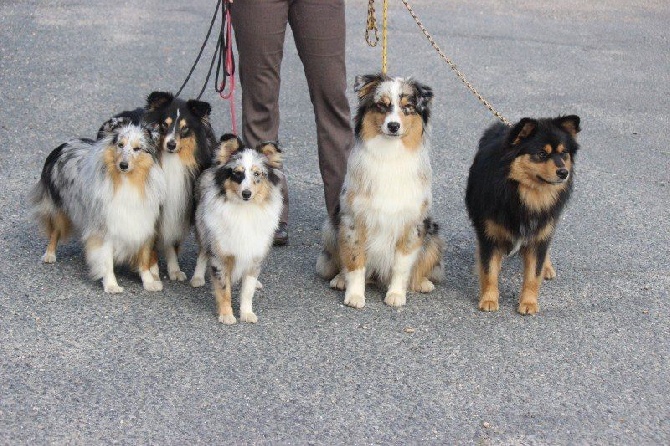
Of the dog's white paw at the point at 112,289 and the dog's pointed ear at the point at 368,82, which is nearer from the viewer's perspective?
the dog's pointed ear at the point at 368,82

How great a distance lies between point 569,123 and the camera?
225 inches

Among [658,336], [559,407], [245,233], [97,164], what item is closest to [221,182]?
[245,233]

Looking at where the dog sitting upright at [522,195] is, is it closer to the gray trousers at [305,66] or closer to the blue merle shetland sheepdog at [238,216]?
the gray trousers at [305,66]

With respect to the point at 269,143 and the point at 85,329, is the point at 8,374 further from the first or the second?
the point at 269,143

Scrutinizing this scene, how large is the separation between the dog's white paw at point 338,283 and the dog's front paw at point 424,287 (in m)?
0.47

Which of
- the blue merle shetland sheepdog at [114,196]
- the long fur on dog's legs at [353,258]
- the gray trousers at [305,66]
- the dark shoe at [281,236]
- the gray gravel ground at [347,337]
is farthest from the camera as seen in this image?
the dark shoe at [281,236]

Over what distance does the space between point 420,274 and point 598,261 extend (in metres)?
1.39

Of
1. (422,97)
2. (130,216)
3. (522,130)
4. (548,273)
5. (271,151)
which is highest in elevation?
(422,97)

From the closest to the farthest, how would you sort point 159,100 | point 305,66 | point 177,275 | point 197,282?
point 159,100 < point 197,282 < point 177,275 < point 305,66

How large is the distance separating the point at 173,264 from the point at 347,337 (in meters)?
1.46

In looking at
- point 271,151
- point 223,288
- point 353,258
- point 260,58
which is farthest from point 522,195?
point 260,58

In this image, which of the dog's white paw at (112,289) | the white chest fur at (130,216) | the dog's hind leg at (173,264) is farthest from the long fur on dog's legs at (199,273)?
the dog's white paw at (112,289)

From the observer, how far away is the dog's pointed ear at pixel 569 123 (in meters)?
5.68

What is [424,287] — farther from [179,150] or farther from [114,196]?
[114,196]
